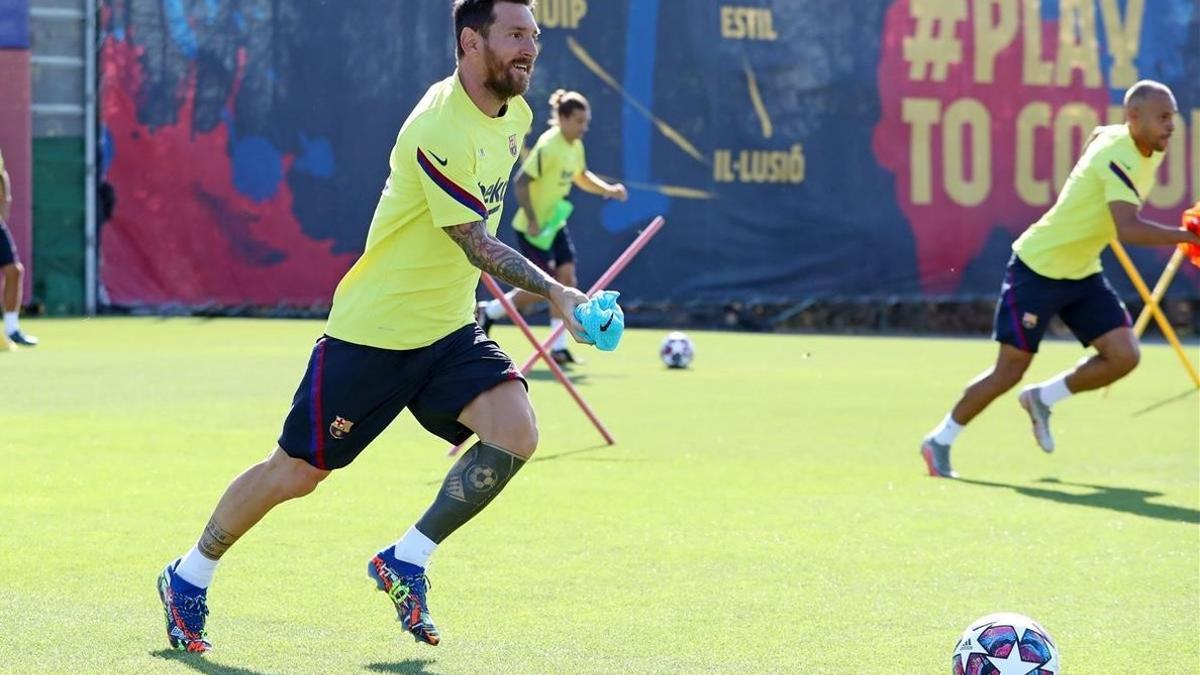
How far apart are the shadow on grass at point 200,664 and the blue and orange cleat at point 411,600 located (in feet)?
0.80

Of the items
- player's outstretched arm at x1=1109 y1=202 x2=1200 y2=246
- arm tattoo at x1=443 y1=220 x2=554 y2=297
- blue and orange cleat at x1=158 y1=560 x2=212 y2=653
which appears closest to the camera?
arm tattoo at x1=443 y1=220 x2=554 y2=297

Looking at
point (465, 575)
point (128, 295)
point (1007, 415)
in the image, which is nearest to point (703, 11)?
point (128, 295)

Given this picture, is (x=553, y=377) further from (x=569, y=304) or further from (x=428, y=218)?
(x=569, y=304)

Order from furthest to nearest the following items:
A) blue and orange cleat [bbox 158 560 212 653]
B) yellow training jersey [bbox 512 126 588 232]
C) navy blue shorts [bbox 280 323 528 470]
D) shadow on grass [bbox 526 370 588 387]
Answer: yellow training jersey [bbox 512 126 588 232]
shadow on grass [bbox 526 370 588 387]
navy blue shorts [bbox 280 323 528 470]
blue and orange cleat [bbox 158 560 212 653]

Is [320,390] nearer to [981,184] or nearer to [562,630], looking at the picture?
[562,630]

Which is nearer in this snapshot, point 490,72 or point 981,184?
point 490,72

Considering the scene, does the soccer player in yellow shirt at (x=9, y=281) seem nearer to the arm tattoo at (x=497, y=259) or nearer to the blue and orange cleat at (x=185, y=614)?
the blue and orange cleat at (x=185, y=614)

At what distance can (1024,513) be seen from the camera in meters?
8.08

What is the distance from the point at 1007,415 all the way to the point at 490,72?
796cm

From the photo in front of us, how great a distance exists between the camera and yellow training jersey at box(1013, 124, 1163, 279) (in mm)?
9164

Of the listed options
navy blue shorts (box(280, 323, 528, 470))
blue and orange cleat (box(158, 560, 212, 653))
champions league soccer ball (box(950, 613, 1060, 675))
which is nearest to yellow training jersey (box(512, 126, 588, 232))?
navy blue shorts (box(280, 323, 528, 470))

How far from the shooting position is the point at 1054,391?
984 centimetres

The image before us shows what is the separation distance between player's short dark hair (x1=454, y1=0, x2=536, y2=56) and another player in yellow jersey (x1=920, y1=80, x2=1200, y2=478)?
4.79 metres

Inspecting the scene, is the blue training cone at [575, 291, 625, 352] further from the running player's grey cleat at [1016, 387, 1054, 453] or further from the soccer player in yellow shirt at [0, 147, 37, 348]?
the soccer player in yellow shirt at [0, 147, 37, 348]
